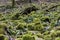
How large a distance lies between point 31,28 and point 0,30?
7.85ft

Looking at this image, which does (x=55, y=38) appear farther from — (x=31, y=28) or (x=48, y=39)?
(x=31, y=28)

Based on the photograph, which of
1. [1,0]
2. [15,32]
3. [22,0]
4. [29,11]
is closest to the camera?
[15,32]

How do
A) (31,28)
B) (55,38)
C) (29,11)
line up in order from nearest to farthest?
(55,38)
(31,28)
(29,11)

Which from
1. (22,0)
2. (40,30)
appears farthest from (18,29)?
(22,0)

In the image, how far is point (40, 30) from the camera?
761 centimetres

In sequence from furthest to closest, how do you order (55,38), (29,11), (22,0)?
(22,0) < (29,11) < (55,38)

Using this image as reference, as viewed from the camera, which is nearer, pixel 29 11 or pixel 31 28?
pixel 31 28

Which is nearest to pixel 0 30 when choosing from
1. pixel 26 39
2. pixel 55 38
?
pixel 26 39

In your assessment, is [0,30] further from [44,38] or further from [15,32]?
[15,32]

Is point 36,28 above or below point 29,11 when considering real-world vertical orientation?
above

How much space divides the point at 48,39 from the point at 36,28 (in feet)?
6.44

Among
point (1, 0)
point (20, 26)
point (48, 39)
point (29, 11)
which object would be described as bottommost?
point (1, 0)

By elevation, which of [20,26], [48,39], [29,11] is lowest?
[29,11]

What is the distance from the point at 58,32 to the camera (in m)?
5.93
